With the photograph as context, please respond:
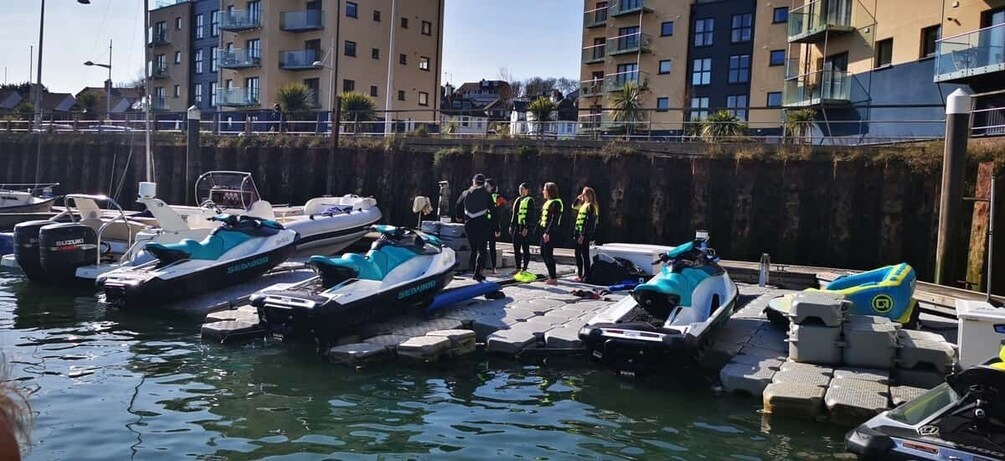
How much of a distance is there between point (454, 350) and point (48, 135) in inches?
1243

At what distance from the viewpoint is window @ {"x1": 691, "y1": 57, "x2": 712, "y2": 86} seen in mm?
39419

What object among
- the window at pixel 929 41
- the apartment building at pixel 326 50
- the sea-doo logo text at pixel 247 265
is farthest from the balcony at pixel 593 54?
the sea-doo logo text at pixel 247 265

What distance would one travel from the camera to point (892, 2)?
82.0ft

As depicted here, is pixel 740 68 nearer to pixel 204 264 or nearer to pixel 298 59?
pixel 298 59

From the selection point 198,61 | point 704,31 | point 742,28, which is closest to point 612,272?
point 742,28

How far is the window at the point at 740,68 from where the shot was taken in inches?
1503

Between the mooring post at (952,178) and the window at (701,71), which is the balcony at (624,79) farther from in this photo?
the mooring post at (952,178)

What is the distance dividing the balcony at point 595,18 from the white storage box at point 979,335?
38.8 m

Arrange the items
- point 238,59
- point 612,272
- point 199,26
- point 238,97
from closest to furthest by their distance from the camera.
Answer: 1. point 612,272
2. point 238,97
3. point 238,59
4. point 199,26

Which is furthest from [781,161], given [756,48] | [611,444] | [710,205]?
[756,48]

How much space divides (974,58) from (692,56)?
68.3ft

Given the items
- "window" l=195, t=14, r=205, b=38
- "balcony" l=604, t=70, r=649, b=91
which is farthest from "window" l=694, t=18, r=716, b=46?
"window" l=195, t=14, r=205, b=38

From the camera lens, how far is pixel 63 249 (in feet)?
42.7

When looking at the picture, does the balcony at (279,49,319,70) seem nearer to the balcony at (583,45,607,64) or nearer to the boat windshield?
the balcony at (583,45,607,64)
